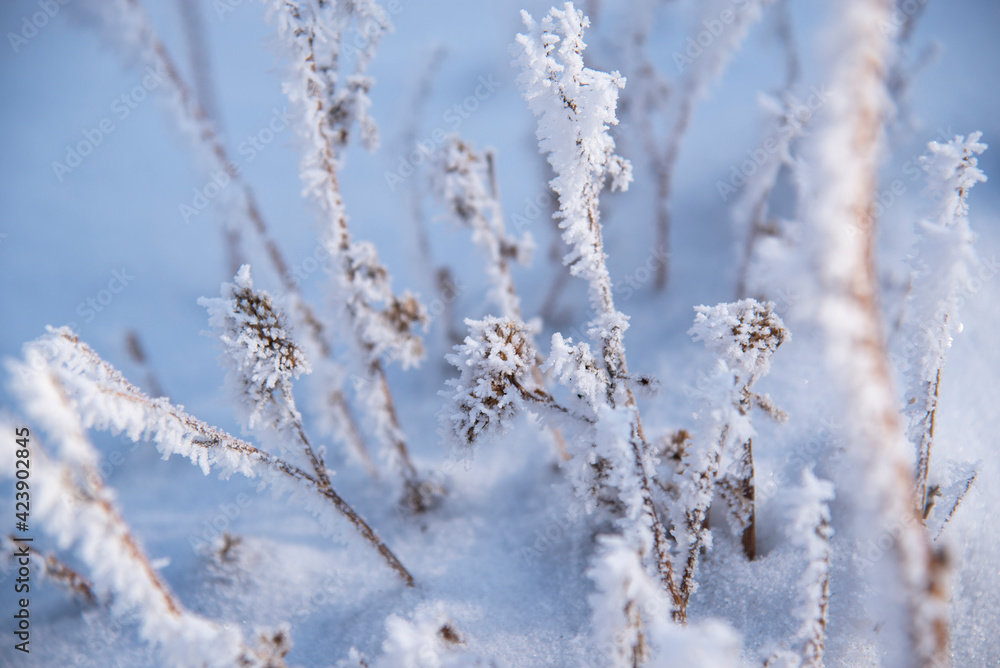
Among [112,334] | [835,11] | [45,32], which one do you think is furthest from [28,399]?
[45,32]

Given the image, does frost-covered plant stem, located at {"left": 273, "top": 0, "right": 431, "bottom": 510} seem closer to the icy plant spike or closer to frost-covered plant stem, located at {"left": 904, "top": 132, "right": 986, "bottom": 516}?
the icy plant spike

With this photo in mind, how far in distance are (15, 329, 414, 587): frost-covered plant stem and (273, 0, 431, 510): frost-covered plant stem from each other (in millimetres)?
447

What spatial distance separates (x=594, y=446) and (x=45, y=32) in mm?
3928

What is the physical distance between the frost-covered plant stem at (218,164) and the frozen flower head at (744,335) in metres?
1.15

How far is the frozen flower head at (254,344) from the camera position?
40.1 inches

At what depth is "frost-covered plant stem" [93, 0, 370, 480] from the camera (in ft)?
4.89

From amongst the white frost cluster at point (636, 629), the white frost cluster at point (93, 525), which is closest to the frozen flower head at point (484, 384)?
the white frost cluster at point (636, 629)

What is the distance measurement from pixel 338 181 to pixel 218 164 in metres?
0.51

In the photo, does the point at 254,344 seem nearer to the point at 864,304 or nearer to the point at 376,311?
the point at 376,311

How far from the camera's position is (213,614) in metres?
1.38

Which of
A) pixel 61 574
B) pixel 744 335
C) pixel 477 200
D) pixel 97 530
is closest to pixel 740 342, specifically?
pixel 744 335

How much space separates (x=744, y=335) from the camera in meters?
0.95

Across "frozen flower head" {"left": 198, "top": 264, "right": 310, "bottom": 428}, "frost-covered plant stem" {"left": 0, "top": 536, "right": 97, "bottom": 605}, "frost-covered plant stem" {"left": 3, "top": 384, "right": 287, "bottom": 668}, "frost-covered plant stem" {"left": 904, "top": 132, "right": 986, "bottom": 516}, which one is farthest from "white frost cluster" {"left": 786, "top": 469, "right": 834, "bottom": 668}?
"frost-covered plant stem" {"left": 0, "top": 536, "right": 97, "bottom": 605}

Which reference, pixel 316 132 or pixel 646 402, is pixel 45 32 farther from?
pixel 646 402
